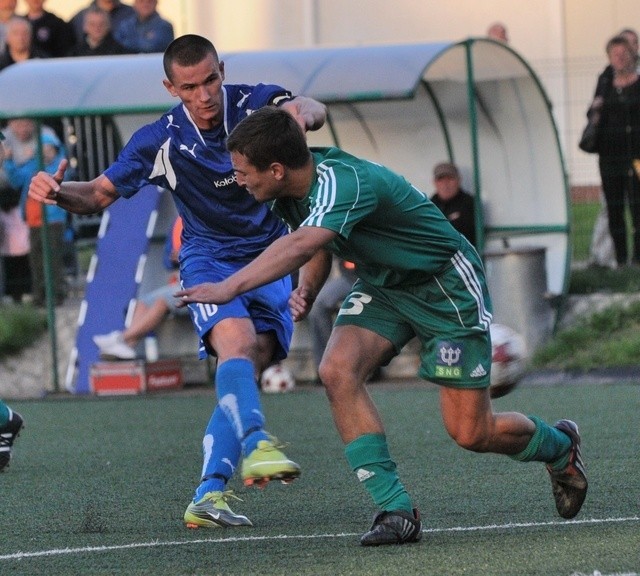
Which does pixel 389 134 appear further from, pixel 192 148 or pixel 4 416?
pixel 192 148

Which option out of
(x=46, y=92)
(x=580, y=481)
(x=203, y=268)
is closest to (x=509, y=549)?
(x=580, y=481)

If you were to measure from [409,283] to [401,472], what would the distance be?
7.39ft

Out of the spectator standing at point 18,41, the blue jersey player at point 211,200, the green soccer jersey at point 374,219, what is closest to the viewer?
the green soccer jersey at point 374,219

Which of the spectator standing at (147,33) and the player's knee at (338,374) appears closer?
the player's knee at (338,374)

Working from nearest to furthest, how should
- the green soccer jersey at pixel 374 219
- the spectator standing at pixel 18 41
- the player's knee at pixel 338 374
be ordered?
the green soccer jersey at pixel 374 219 → the player's knee at pixel 338 374 → the spectator standing at pixel 18 41

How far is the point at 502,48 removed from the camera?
541 inches

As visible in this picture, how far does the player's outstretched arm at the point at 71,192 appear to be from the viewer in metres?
6.45

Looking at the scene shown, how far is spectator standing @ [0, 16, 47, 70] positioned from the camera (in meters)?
15.4

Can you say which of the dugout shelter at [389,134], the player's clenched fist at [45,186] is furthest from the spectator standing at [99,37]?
the player's clenched fist at [45,186]

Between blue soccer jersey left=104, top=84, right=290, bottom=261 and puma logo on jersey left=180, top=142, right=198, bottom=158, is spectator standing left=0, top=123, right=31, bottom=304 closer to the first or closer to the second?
blue soccer jersey left=104, top=84, right=290, bottom=261

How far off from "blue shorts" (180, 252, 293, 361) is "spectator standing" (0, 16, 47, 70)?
919 cm

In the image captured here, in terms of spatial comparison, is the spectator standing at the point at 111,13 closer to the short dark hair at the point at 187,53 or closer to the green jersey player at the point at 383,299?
the short dark hair at the point at 187,53

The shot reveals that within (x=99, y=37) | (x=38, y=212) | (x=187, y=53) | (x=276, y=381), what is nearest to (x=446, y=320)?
(x=187, y=53)

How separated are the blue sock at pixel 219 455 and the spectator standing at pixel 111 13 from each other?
1005 centimetres
